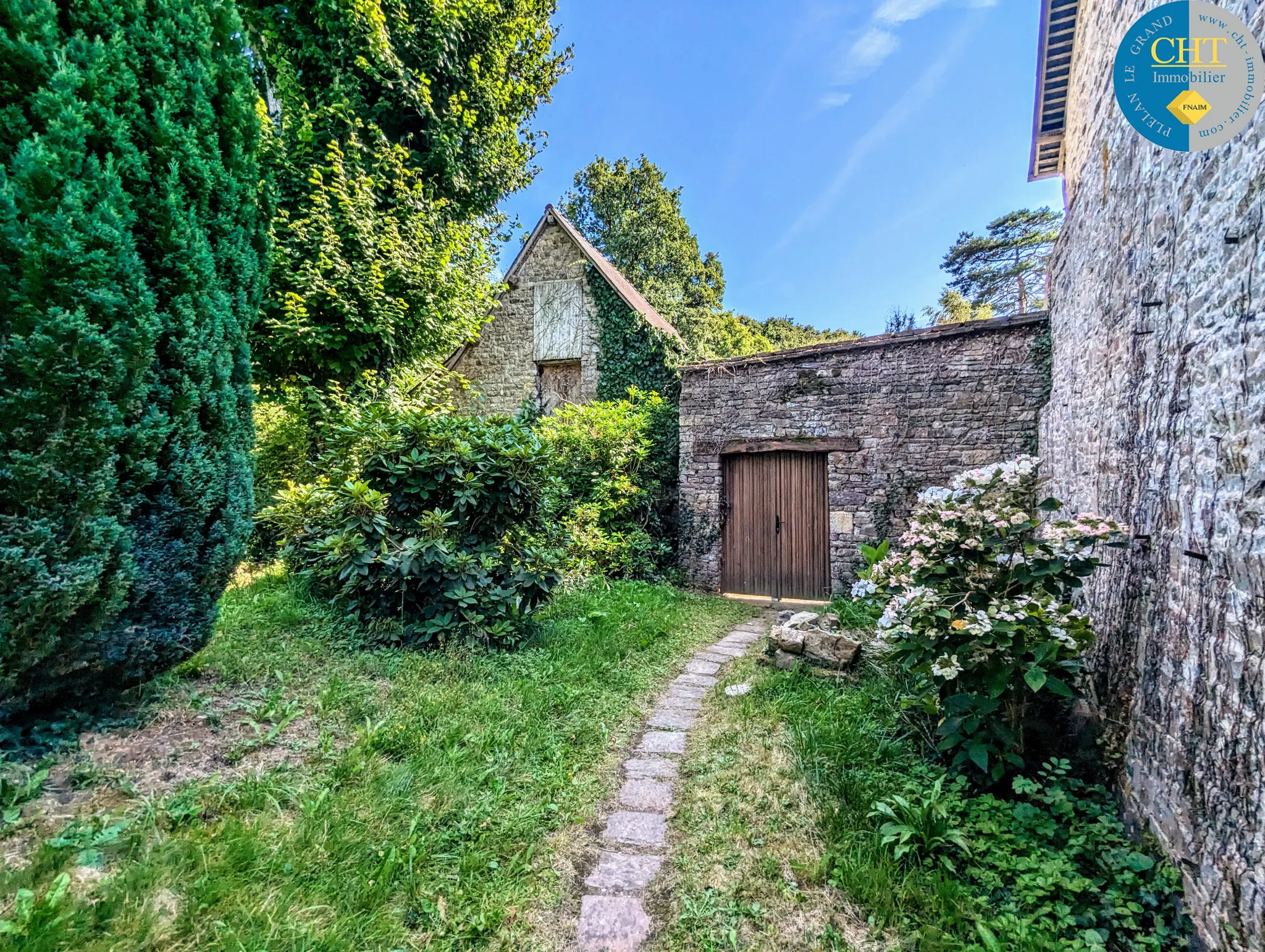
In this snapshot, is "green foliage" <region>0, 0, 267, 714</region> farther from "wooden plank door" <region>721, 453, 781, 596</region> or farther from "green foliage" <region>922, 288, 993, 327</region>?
"green foliage" <region>922, 288, 993, 327</region>

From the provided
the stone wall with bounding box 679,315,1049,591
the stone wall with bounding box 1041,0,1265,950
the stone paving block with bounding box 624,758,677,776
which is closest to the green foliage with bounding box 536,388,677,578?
the stone wall with bounding box 679,315,1049,591

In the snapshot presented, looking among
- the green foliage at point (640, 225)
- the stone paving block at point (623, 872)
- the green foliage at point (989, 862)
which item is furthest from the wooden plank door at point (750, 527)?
the green foliage at point (640, 225)

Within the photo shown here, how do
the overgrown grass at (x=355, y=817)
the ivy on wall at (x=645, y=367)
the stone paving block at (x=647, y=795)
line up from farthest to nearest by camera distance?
the ivy on wall at (x=645, y=367), the stone paving block at (x=647, y=795), the overgrown grass at (x=355, y=817)

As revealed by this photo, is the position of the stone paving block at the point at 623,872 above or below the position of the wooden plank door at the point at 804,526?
below

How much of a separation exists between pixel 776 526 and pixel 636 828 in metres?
4.99

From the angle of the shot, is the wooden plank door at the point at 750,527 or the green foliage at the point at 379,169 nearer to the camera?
the green foliage at the point at 379,169

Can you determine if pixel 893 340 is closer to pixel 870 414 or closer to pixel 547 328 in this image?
pixel 870 414

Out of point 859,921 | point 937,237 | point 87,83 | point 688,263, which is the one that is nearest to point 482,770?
point 859,921

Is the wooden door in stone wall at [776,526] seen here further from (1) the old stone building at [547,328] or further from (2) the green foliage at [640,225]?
(2) the green foliage at [640,225]

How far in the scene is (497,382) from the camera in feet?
33.8

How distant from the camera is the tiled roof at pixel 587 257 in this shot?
9211 millimetres

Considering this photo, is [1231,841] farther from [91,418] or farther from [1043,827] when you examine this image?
[91,418]

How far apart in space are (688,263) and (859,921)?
661 inches

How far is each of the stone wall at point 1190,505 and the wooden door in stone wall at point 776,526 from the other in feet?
11.6
